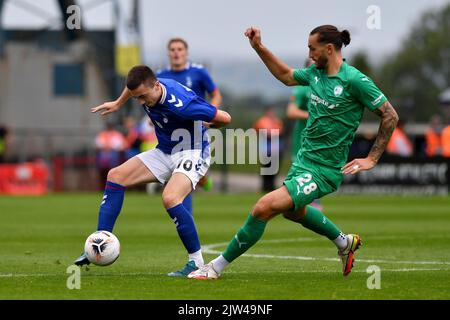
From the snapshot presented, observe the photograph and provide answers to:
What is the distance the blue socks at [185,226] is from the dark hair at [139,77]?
1.19 meters

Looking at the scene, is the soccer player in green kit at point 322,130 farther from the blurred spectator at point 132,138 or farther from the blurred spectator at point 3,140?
the blurred spectator at point 3,140

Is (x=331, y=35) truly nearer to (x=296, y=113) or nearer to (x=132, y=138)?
(x=296, y=113)

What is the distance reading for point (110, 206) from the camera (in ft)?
33.2

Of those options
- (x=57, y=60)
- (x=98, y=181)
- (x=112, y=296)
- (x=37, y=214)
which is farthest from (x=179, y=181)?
(x=57, y=60)

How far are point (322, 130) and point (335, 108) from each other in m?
0.23

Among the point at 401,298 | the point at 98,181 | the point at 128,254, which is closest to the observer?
the point at 401,298

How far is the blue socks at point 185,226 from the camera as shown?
9766 mm

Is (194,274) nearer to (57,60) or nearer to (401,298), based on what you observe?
(401,298)

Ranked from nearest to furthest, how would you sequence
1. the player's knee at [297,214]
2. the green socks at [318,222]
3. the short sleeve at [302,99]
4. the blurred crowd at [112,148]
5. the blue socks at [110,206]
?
the player's knee at [297,214]
the green socks at [318,222]
the blue socks at [110,206]
the short sleeve at [302,99]
the blurred crowd at [112,148]

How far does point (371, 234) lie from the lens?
50.3ft

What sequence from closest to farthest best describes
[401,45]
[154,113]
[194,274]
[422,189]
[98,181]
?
[194,274] → [154,113] → [422,189] → [98,181] → [401,45]

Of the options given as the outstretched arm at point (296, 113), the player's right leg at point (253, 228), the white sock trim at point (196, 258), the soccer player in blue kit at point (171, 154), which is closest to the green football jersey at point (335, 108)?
the player's right leg at point (253, 228)

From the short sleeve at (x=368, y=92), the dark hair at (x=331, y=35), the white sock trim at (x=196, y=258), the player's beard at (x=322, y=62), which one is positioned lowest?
the white sock trim at (x=196, y=258)

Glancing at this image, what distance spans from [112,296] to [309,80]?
2823 mm
